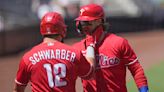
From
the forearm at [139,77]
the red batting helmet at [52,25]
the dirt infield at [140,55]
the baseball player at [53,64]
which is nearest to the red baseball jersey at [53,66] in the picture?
the baseball player at [53,64]

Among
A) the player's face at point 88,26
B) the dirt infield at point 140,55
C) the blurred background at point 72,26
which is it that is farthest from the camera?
the blurred background at point 72,26

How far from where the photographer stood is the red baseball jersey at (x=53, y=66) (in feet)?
16.3

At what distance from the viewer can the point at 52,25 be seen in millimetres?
5035

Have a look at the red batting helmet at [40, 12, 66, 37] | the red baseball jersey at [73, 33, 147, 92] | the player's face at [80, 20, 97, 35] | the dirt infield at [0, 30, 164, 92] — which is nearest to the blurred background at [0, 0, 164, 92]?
the dirt infield at [0, 30, 164, 92]

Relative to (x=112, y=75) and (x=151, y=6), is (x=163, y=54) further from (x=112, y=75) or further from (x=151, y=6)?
(x=112, y=75)

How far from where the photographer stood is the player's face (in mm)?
5498

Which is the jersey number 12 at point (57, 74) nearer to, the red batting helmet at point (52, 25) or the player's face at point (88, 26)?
the red batting helmet at point (52, 25)

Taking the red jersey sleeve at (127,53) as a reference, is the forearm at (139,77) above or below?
below

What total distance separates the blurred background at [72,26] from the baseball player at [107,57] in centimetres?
574

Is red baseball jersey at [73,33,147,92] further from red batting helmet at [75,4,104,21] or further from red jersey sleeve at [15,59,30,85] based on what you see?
red jersey sleeve at [15,59,30,85]

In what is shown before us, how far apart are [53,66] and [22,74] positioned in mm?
315

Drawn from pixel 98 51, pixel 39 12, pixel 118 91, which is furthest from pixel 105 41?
pixel 39 12

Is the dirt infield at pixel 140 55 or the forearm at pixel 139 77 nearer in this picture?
the forearm at pixel 139 77

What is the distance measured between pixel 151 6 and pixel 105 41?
19929mm
